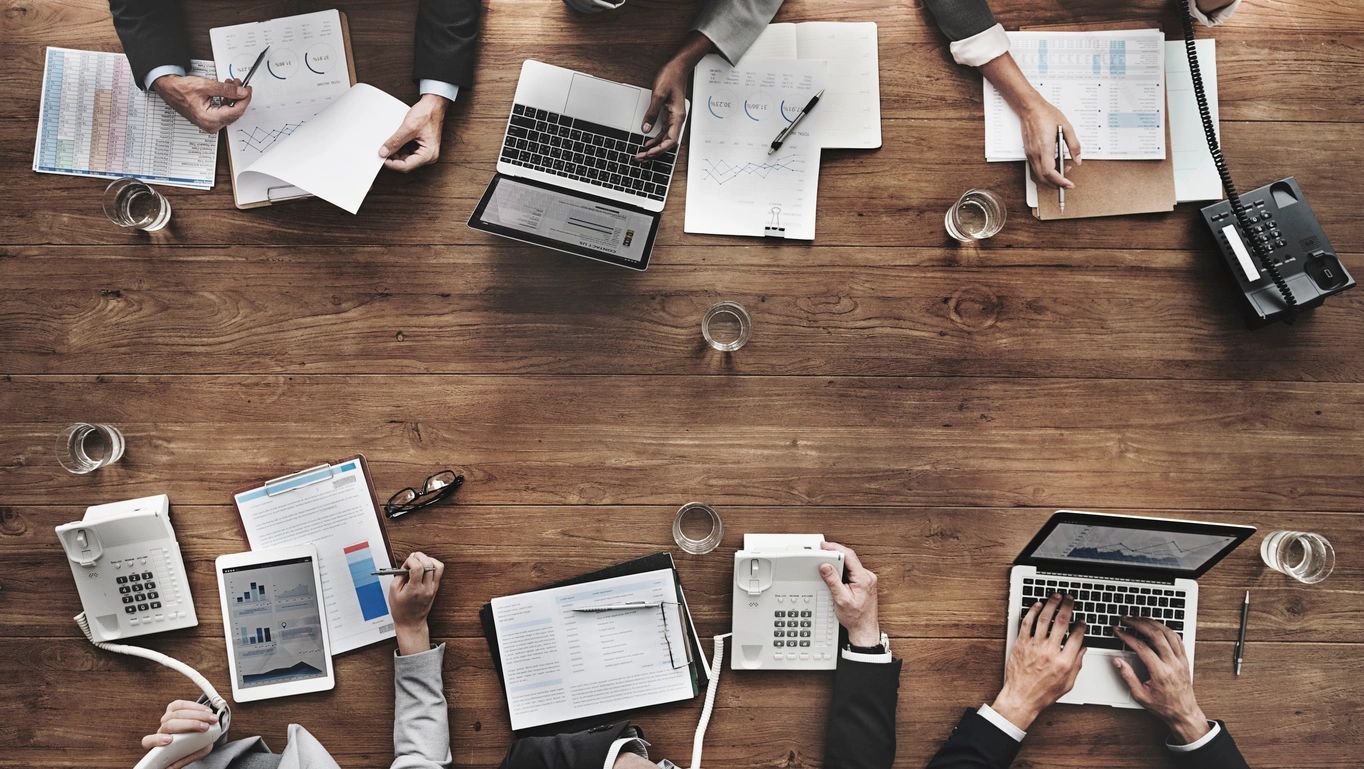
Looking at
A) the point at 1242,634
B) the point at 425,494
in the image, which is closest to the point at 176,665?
the point at 425,494

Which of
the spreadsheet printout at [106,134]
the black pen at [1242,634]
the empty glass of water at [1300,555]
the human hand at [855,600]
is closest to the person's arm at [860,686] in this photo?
the human hand at [855,600]

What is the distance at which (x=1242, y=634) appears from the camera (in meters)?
1.93

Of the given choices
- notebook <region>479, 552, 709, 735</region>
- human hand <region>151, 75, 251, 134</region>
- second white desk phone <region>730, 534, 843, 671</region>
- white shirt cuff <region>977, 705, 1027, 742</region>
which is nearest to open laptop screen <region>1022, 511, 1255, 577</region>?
white shirt cuff <region>977, 705, 1027, 742</region>

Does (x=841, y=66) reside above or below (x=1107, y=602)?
above

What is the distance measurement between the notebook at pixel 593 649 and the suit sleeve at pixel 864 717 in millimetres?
324

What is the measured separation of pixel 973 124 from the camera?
6.50 ft

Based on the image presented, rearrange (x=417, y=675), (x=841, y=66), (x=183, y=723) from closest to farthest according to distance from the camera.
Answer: (x=183, y=723)
(x=417, y=675)
(x=841, y=66)

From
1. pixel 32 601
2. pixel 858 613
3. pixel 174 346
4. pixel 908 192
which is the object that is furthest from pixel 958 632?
pixel 32 601

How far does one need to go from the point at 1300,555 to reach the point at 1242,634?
9.2 inches

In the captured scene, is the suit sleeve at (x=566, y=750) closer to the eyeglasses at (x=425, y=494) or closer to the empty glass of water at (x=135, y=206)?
the eyeglasses at (x=425, y=494)

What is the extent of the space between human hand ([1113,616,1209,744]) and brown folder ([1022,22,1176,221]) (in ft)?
3.19

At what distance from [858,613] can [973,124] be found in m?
1.19

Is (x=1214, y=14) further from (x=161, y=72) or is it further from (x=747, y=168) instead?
(x=161, y=72)

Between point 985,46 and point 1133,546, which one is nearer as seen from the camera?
point 1133,546
